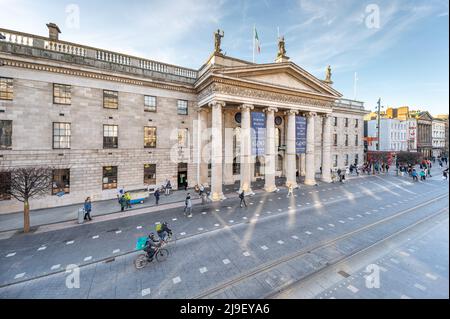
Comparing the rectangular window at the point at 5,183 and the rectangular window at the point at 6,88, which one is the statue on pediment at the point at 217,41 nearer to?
the rectangular window at the point at 6,88

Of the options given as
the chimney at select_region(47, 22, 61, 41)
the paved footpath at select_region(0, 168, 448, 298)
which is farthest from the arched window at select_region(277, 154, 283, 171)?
the chimney at select_region(47, 22, 61, 41)

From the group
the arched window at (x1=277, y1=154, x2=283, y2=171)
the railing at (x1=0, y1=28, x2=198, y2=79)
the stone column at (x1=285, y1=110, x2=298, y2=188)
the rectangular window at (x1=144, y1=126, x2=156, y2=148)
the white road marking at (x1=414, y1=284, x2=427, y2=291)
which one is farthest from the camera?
the arched window at (x1=277, y1=154, x2=283, y2=171)

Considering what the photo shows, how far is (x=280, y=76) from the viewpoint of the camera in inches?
840

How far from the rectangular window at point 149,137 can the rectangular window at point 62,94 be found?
21.1ft

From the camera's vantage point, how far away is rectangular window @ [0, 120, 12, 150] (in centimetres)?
1391

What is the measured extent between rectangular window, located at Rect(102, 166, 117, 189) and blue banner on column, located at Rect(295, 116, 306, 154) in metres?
19.9

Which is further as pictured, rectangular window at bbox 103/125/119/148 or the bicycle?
rectangular window at bbox 103/125/119/148

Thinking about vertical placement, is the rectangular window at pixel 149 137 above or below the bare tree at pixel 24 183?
above

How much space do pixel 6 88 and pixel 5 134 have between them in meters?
3.44

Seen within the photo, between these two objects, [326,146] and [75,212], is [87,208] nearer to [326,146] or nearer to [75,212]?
[75,212]

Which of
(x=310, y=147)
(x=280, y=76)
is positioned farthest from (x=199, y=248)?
(x=310, y=147)

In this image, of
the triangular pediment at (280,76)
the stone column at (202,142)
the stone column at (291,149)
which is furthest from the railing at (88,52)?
the stone column at (291,149)

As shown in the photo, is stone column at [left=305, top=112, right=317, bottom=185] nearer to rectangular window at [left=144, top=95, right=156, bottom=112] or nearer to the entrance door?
the entrance door

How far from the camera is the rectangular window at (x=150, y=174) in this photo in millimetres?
19466
